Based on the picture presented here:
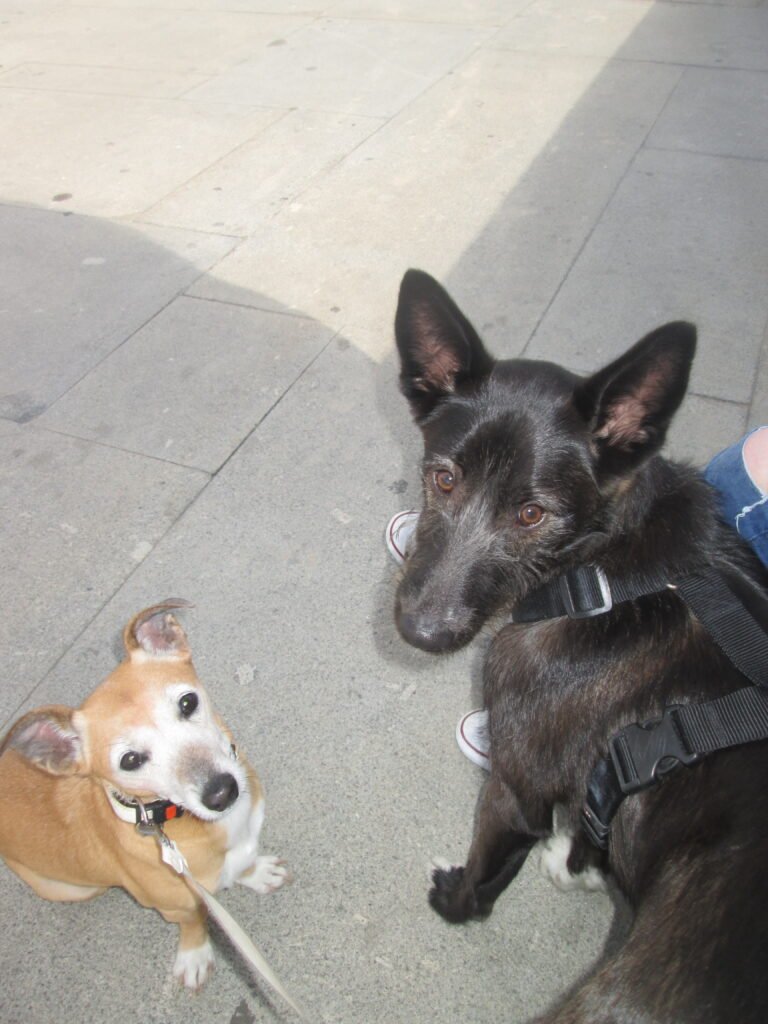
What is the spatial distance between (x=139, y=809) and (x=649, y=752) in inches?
53.0

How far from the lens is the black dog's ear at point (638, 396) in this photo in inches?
67.4

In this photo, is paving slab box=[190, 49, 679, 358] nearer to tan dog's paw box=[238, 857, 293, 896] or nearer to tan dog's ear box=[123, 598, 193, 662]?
tan dog's ear box=[123, 598, 193, 662]

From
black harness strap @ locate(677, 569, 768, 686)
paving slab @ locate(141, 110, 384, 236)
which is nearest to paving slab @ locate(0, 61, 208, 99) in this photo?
paving slab @ locate(141, 110, 384, 236)

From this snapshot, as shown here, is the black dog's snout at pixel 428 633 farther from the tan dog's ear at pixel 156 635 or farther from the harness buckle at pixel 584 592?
the tan dog's ear at pixel 156 635

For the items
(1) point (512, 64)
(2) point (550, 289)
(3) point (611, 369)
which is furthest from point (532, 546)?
(1) point (512, 64)

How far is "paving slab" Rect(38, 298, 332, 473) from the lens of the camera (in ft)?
13.1

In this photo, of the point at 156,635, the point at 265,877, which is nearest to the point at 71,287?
the point at 156,635

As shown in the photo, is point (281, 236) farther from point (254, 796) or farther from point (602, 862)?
point (602, 862)

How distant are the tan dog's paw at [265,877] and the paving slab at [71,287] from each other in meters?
2.93

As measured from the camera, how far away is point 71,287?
5121 millimetres

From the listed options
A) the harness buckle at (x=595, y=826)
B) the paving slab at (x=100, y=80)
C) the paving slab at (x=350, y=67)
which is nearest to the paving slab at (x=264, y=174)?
the paving slab at (x=350, y=67)

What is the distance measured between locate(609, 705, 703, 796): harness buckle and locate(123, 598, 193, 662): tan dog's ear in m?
1.20

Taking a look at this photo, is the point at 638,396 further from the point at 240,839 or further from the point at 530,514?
the point at 240,839

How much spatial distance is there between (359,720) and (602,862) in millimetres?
1032
